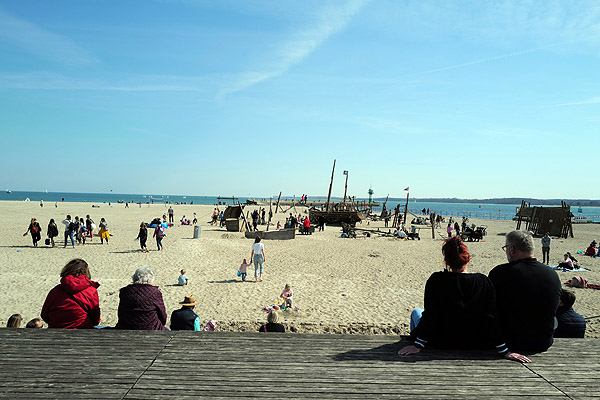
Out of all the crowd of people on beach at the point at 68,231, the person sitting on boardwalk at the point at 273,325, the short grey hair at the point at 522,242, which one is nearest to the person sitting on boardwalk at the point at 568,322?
the short grey hair at the point at 522,242

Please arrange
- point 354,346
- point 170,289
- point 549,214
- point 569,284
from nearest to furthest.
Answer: point 354,346 < point 170,289 < point 569,284 < point 549,214

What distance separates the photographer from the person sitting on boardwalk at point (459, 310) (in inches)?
133

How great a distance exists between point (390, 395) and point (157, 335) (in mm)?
2394

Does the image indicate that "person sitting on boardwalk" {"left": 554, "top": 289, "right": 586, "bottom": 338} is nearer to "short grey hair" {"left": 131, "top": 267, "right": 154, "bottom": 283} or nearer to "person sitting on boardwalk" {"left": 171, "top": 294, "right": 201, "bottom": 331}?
"person sitting on boardwalk" {"left": 171, "top": 294, "right": 201, "bottom": 331}

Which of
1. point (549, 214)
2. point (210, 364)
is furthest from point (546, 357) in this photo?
point (549, 214)

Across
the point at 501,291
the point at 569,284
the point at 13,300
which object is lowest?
the point at 13,300

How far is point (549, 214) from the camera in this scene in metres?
33.3

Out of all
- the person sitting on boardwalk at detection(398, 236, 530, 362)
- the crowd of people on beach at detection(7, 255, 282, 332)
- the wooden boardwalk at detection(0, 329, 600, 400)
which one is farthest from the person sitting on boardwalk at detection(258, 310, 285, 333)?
the person sitting on boardwalk at detection(398, 236, 530, 362)

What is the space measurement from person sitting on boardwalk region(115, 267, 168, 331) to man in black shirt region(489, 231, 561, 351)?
3552mm

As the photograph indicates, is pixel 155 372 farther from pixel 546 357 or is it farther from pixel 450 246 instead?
pixel 546 357

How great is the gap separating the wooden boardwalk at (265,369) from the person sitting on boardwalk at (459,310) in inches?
5.0

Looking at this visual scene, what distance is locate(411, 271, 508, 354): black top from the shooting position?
3.38m

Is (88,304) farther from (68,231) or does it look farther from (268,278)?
(68,231)

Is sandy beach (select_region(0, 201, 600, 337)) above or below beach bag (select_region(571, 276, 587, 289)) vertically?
below
